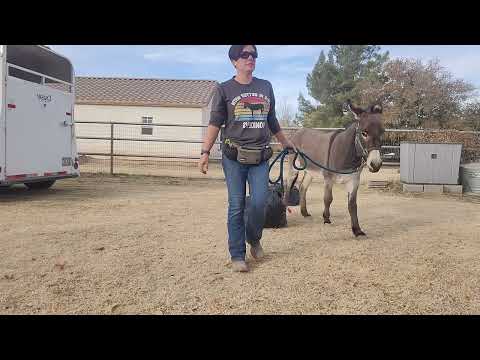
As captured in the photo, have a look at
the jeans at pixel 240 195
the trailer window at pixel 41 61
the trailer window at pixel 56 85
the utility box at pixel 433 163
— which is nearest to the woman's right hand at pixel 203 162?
the jeans at pixel 240 195

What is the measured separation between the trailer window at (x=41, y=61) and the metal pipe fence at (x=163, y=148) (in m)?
3.12

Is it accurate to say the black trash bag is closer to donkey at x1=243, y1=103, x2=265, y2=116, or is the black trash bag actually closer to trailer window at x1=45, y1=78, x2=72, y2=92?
donkey at x1=243, y1=103, x2=265, y2=116

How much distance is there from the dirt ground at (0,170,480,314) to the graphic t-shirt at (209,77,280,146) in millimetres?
1270

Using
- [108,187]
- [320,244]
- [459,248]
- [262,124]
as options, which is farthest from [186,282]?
[108,187]

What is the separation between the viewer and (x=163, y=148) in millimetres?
20812

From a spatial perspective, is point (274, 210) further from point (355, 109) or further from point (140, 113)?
point (140, 113)

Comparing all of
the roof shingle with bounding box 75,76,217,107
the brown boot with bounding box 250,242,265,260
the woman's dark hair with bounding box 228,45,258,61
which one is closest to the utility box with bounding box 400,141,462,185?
the brown boot with bounding box 250,242,265,260

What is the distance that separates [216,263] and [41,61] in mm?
7490

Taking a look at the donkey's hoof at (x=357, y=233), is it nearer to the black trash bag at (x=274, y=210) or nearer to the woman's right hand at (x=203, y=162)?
the black trash bag at (x=274, y=210)

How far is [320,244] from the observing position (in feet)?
16.6

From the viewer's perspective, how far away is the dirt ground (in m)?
3.11

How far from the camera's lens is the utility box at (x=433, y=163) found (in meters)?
10.2
